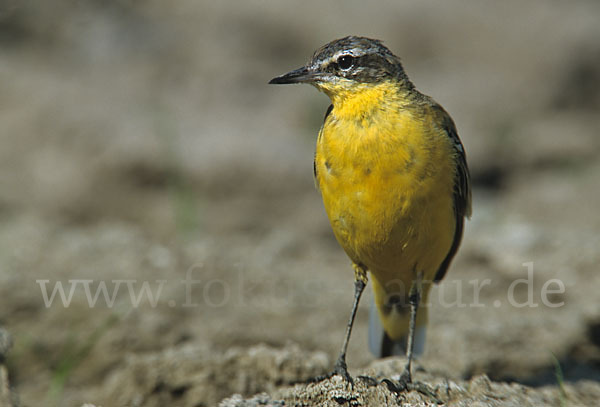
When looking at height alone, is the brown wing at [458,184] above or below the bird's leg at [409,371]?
above

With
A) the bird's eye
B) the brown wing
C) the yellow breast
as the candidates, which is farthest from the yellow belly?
the bird's eye

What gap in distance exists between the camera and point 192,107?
412 inches

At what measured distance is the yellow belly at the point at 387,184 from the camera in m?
4.21

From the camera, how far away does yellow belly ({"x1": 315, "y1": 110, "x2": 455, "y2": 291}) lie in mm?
4215

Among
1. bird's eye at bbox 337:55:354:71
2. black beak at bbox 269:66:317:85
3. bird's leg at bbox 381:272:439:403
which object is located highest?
bird's eye at bbox 337:55:354:71

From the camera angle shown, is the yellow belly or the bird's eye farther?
the bird's eye

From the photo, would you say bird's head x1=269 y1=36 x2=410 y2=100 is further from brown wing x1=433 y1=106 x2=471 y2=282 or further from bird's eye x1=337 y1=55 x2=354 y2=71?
brown wing x1=433 y1=106 x2=471 y2=282

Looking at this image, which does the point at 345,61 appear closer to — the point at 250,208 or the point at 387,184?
the point at 387,184

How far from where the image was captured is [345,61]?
4.65 metres

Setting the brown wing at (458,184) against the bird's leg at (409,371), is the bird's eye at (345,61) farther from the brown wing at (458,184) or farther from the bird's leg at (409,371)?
the bird's leg at (409,371)

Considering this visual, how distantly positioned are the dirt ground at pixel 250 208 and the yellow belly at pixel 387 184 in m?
0.92

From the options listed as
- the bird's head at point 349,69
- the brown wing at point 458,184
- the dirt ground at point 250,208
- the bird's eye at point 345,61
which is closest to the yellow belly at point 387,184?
the brown wing at point 458,184

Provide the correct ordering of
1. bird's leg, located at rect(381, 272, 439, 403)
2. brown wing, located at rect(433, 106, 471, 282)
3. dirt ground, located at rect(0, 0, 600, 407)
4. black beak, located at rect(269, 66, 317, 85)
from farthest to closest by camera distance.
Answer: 1. dirt ground, located at rect(0, 0, 600, 407)
2. black beak, located at rect(269, 66, 317, 85)
3. brown wing, located at rect(433, 106, 471, 282)
4. bird's leg, located at rect(381, 272, 439, 403)

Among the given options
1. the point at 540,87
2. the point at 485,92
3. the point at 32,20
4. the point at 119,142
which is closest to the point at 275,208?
the point at 119,142
